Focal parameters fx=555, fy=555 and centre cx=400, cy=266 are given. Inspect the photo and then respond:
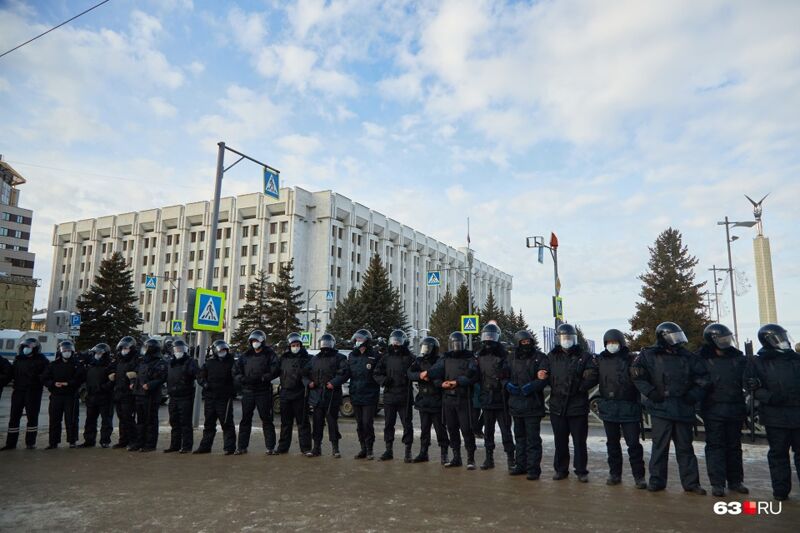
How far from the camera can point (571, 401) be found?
7660mm

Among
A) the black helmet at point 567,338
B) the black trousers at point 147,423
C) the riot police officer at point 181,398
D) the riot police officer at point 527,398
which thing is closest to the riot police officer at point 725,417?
the black helmet at point 567,338

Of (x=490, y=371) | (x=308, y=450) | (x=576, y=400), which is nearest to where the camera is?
(x=576, y=400)

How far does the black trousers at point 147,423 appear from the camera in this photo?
1023cm

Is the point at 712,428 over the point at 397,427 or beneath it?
over

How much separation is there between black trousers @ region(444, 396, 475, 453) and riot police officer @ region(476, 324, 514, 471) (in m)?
0.23

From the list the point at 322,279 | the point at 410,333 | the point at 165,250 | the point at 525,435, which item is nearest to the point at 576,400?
the point at 525,435

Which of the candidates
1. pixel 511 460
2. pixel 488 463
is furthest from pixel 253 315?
pixel 511 460

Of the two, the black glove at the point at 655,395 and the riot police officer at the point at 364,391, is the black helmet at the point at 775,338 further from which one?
the riot police officer at the point at 364,391

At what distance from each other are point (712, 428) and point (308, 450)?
632 centimetres

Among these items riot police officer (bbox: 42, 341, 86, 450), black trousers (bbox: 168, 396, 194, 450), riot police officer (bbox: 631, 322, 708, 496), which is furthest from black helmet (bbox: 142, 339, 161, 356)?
riot police officer (bbox: 631, 322, 708, 496)

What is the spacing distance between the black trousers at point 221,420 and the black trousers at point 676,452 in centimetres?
681

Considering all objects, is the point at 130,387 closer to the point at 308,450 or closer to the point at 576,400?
the point at 308,450

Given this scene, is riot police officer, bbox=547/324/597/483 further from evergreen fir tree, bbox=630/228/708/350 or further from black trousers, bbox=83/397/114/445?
evergreen fir tree, bbox=630/228/708/350

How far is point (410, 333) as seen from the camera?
183 ft
